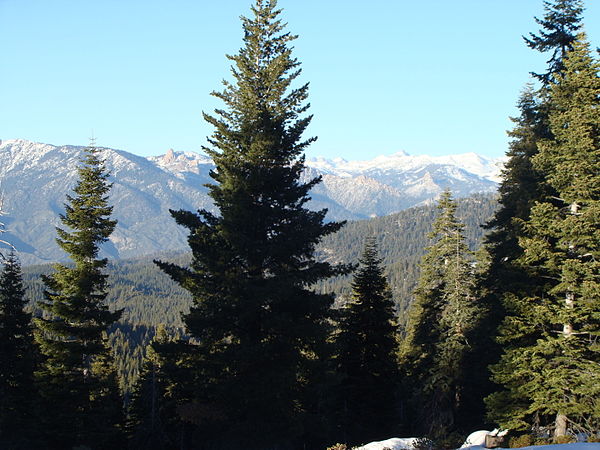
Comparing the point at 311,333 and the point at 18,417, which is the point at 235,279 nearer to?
the point at 311,333

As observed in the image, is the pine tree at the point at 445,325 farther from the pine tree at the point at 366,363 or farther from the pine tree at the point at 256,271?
the pine tree at the point at 256,271

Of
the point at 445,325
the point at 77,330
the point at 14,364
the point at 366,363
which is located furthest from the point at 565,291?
the point at 14,364


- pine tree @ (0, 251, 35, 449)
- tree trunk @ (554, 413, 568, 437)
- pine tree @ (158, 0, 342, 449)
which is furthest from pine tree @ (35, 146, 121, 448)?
tree trunk @ (554, 413, 568, 437)

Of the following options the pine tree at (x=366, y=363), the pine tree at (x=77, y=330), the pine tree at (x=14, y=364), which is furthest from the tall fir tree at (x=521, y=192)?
the pine tree at (x=14, y=364)

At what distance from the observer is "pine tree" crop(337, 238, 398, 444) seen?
28.2 meters

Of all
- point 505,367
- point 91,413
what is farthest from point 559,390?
point 91,413

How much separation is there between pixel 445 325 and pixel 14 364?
2571cm

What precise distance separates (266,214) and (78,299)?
1162 centimetres

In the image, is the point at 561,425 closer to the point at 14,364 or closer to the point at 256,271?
the point at 256,271

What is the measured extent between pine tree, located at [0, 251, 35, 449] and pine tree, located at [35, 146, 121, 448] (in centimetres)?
595

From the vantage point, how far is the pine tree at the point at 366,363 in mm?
Answer: 28172

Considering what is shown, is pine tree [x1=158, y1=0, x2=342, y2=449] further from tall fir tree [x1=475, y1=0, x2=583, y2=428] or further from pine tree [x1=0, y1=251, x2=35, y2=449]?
pine tree [x1=0, y1=251, x2=35, y2=449]

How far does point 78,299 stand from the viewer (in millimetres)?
23609

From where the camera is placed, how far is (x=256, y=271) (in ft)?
58.9
